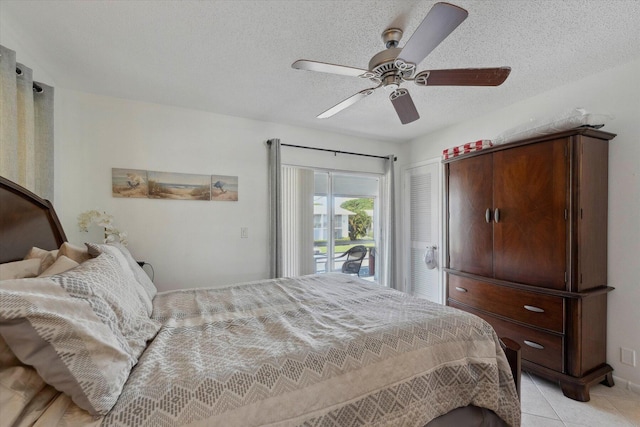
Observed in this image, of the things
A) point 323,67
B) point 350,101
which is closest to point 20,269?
point 323,67

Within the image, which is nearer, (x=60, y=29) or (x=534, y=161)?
(x=60, y=29)

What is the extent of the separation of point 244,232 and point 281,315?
71.2 inches

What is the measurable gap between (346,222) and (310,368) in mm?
3015

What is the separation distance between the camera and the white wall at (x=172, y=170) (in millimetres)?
2508

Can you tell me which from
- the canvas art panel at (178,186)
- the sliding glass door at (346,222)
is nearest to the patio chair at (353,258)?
the sliding glass door at (346,222)

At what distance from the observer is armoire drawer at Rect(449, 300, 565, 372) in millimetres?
2012

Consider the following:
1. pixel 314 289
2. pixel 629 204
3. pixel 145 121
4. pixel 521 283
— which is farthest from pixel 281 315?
pixel 629 204

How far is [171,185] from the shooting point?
284 centimetres

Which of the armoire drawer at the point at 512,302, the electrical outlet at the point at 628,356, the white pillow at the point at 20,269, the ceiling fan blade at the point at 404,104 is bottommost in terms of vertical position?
the electrical outlet at the point at 628,356

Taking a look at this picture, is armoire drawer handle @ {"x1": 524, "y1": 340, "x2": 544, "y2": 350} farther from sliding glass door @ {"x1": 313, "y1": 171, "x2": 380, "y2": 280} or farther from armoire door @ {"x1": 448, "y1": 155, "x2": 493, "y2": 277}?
sliding glass door @ {"x1": 313, "y1": 171, "x2": 380, "y2": 280}

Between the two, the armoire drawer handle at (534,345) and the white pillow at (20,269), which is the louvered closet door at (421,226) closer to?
the armoire drawer handle at (534,345)

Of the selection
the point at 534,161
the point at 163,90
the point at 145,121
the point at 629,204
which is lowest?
the point at 629,204

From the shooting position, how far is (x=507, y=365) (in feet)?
4.56

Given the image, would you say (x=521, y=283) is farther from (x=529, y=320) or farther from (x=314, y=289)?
(x=314, y=289)
